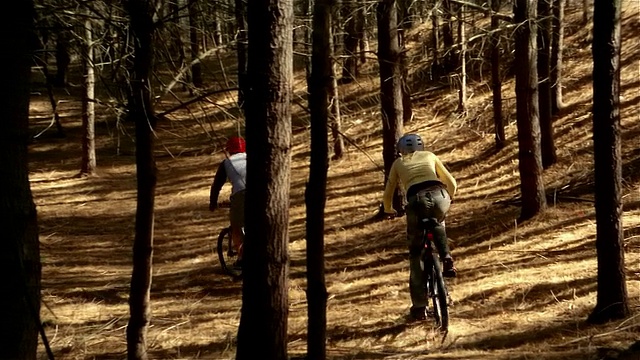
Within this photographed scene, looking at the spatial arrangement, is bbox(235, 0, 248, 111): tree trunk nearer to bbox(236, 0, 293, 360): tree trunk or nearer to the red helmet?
bbox(236, 0, 293, 360): tree trunk

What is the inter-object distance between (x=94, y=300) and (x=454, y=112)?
529 inches

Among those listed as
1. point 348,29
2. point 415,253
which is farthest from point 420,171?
point 348,29

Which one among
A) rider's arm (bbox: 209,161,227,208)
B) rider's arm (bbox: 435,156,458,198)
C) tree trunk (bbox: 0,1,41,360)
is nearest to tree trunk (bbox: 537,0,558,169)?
rider's arm (bbox: 209,161,227,208)

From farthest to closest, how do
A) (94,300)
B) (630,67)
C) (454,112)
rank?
(454,112) < (630,67) < (94,300)

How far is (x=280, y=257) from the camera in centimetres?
537

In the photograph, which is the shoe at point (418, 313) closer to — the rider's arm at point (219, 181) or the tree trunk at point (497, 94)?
the rider's arm at point (219, 181)

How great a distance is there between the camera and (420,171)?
819cm

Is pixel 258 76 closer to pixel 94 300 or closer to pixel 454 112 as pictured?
pixel 94 300

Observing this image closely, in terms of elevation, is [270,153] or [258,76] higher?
[258,76]

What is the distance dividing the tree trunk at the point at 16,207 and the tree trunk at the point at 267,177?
1473mm

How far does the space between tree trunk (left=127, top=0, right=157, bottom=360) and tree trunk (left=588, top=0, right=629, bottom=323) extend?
4195 millimetres

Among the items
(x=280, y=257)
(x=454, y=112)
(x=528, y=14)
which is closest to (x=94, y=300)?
(x=280, y=257)

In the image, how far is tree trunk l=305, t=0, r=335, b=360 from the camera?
6.79m

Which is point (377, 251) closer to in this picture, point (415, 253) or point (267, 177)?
point (415, 253)
